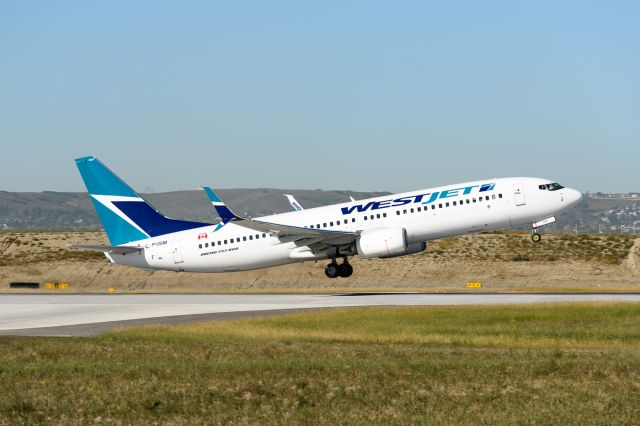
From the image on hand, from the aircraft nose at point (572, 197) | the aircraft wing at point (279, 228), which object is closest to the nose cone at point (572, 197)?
the aircraft nose at point (572, 197)

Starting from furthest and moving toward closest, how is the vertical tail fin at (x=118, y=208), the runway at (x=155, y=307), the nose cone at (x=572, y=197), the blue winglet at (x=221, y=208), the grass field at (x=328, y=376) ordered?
the vertical tail fin at (x=118, y=208)
the nose cone at (x=572, y=197)
the blue winglet at (x=221, y=208)
the runway at (x=155, y=307)
the grass field at (x=328, y=376)

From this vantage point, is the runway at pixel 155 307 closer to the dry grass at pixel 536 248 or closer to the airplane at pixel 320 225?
the airplane at pixel 320 225

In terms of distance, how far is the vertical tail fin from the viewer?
59.8m

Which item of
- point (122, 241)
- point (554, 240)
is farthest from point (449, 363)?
point (554, 240)

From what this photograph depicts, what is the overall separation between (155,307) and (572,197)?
82.3 ft

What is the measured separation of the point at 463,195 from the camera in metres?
55.0

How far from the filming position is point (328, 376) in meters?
21.2

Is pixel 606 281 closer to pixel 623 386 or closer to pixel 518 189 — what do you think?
pixel 518 189

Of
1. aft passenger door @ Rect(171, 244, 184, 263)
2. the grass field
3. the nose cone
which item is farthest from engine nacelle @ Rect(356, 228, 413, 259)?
the grass field

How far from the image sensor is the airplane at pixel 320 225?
5488 centimetres

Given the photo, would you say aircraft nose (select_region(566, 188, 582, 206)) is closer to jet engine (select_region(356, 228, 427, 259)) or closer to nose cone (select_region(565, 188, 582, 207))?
nose cone (select_region(565, 188, 582, 207))

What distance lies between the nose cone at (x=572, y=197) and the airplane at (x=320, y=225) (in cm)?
6

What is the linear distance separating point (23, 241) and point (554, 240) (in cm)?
6089

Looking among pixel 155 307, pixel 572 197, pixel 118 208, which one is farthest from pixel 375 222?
pixel 118 208
